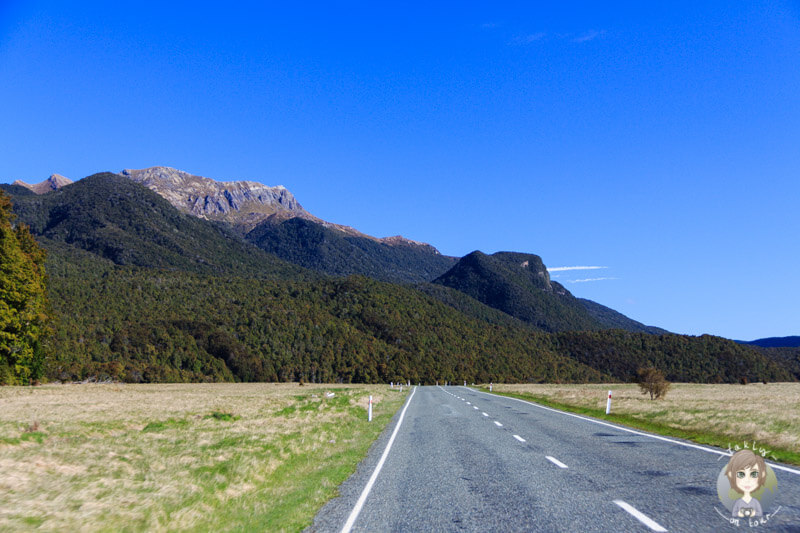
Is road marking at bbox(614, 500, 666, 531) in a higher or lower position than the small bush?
higher

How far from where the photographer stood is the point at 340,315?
194 metres

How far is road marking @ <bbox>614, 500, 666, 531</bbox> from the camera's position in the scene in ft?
20.8

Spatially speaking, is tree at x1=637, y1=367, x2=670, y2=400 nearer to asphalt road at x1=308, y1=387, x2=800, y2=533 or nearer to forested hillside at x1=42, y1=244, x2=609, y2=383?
asphalt road at x1=308, y1=387, x2=800, y2=533

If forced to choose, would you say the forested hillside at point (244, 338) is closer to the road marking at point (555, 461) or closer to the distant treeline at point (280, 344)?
the distant treeline at point (280, 344)

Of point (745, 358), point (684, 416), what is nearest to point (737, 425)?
point (684, 416)

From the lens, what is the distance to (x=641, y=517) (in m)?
6.82

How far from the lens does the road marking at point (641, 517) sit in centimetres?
634

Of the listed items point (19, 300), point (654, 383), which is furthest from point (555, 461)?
point (19, 300)

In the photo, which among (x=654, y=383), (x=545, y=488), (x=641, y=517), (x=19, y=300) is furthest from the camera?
(x=654, y=383)

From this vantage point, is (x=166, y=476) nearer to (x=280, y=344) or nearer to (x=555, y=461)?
(x=555, y=461)

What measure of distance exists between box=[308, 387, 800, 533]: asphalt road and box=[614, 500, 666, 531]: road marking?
0.04ft

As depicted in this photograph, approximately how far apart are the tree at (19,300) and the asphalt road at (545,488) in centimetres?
3967

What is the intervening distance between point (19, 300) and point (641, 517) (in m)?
48.3

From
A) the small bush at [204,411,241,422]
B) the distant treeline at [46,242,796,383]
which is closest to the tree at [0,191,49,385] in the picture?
the small bush at [204,411,241,422]
